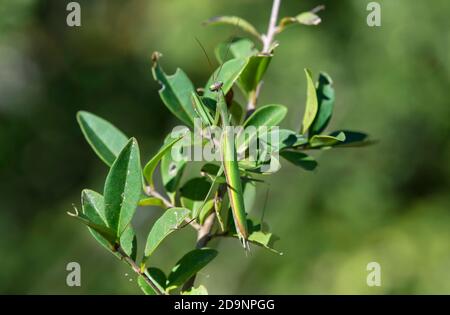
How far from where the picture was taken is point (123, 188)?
81 centimetres

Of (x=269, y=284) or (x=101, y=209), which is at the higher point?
(x=101, y=209)

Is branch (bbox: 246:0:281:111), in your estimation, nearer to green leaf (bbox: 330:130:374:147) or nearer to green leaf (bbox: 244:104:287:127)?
green leaf (bbox: 244:104:287:127)

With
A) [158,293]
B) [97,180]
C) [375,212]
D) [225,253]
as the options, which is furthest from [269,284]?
[158,293]

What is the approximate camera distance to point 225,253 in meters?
2.73

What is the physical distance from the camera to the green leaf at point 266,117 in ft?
3.19

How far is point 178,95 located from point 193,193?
0.59 feet

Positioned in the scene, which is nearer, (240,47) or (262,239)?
(262,239)

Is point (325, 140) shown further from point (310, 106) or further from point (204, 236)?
point (204, 236)

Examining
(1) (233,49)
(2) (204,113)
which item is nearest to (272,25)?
(1) (233,49)

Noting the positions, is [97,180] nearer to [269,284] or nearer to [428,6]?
[269,284]

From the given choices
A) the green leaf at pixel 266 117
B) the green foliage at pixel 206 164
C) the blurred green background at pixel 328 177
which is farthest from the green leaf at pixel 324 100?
the blurred green background at pixel 328 177

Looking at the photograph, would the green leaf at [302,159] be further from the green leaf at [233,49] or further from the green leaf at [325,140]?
the green leaf at [233,49]
